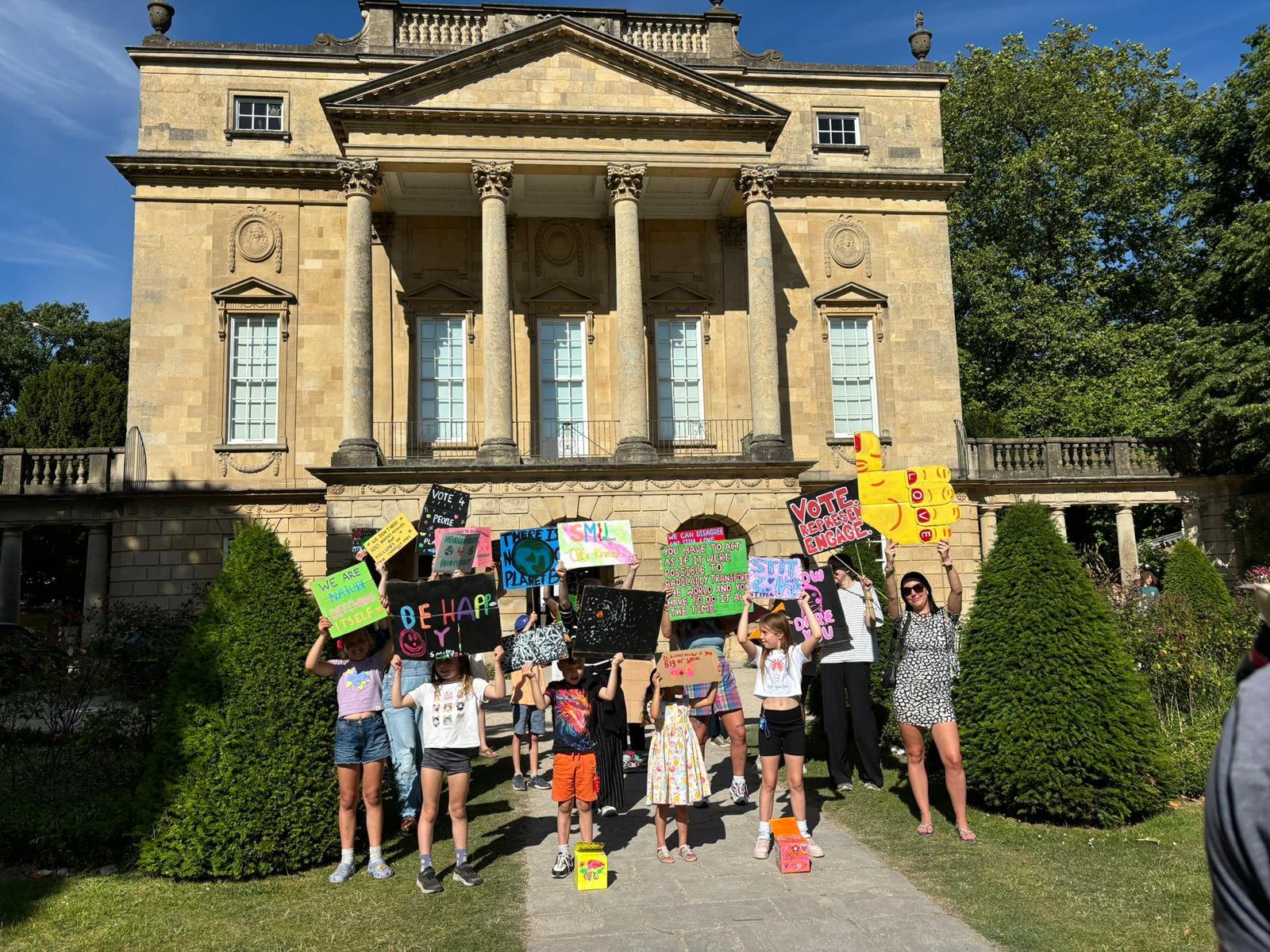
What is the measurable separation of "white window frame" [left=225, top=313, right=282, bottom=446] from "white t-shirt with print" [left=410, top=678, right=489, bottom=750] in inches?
723

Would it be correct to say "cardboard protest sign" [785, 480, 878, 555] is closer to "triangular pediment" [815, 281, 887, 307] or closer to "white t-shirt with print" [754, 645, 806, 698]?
"white t-shirt with print" [754, 645, 806, 698]

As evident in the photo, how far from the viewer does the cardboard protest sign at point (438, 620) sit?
25.8 feet

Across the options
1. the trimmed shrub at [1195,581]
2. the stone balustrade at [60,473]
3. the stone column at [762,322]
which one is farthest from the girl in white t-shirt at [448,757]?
the stone balustrade at [60,473]

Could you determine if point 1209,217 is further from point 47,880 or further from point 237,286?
point 47,880

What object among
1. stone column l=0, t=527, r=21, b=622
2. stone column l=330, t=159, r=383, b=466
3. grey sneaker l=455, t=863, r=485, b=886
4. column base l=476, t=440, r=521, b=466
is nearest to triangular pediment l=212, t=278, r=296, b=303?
stone column l=330, t=159, r=383, b=466

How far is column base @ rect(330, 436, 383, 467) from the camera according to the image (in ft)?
67.2

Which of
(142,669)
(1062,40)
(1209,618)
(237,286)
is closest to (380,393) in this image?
(237,286)

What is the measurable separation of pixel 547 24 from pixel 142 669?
18041 mm

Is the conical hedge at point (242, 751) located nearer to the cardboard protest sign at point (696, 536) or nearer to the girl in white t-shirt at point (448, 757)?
the girl in white t-shirt at point (448, 757)

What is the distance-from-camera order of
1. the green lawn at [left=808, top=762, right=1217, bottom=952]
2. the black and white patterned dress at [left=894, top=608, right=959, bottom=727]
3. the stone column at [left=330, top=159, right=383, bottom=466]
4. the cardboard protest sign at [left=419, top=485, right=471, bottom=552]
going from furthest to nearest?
1. the stone column at [left=330, top=159, right=383, bottom=466]
2. the cardboard protest sign at [left=419, top=485, right=471, bottom=552]
3. the black and white patterned dress at [left=894, top=608, right=959, bottom=727]
4. the green lawn at [left=808, top=762, right=1217, bottom=952]

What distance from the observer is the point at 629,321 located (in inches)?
864

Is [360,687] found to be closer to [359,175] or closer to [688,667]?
[688,667]

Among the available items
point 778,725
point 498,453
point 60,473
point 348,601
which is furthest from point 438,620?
point 60,473

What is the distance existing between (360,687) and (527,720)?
3.69 m
